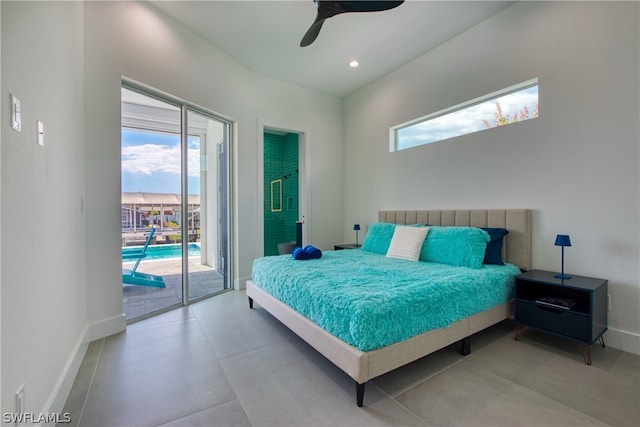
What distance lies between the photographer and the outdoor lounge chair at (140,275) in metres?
3.27

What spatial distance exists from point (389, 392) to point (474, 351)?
0.99 meters

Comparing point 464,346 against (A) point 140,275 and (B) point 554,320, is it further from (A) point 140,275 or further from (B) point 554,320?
(A) point 140,275

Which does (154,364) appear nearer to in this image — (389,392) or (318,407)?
(318,407)

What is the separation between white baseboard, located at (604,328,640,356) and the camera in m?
2.23

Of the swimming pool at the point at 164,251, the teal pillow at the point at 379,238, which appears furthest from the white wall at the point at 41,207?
the teal pillow at the point at 379,238

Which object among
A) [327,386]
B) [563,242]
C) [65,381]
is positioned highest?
[563,242]

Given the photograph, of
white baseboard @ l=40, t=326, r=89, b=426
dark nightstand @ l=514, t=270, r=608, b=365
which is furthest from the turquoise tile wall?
dark nightstand @ l=514, t=270, r=608, b=365

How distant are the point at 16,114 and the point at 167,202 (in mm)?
2300

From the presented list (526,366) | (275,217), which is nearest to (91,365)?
(526,366)

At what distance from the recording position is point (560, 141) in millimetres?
2621

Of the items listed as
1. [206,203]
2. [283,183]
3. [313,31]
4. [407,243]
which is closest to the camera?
[313,31]

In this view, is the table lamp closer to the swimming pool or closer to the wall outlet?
the wall outlet

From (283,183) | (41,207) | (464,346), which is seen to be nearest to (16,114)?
(41,207)

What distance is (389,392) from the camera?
178 cm
